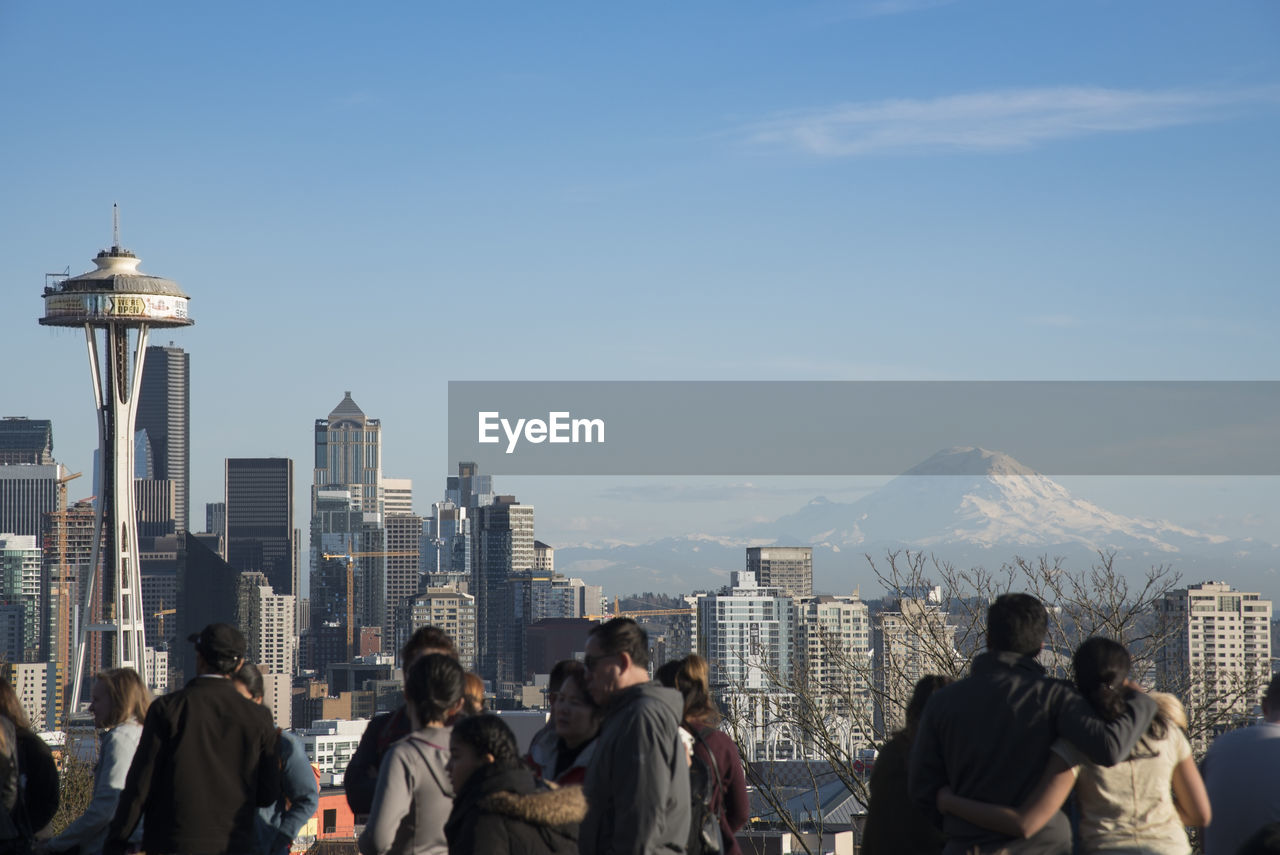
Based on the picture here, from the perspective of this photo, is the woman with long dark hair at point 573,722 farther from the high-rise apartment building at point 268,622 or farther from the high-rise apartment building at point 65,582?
the high-rise apartment building at point 268,622

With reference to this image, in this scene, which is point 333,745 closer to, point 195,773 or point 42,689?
point 42,689

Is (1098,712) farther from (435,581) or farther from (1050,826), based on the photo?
(435,581)

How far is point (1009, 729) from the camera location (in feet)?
14.6

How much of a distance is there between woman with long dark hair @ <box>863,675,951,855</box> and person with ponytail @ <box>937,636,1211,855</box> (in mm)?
521

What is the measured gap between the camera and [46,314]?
60219 mm

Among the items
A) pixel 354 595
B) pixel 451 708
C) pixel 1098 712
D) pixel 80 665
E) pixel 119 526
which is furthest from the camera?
pixel 354 595

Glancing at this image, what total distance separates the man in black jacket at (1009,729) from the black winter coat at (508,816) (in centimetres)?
108

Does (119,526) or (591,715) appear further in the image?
(119,526)

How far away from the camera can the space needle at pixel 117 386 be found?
2197 inches

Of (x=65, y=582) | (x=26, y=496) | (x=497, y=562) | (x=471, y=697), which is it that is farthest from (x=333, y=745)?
(x=26, y=496)

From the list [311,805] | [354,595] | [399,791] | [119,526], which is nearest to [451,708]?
[399,791]

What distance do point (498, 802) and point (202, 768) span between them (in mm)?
1487

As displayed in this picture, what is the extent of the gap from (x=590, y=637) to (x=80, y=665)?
Answer: 65.0 m

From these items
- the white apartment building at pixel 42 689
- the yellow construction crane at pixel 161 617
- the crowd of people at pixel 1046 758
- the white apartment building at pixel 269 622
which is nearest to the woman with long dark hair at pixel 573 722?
the crowd of people at pixel 1046 758
